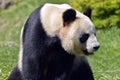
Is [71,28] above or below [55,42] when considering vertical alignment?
above

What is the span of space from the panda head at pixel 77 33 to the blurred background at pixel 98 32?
262 cm

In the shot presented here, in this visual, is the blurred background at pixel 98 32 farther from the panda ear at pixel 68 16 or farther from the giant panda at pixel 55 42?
the panda ear at pixel 68 16

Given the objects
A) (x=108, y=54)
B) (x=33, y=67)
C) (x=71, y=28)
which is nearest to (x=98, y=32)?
(x=108, y=54)

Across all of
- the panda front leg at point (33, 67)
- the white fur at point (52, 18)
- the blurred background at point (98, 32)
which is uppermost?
the white fur at point (52, 18)

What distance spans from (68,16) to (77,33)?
272 mm

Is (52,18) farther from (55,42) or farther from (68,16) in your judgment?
(55,42)

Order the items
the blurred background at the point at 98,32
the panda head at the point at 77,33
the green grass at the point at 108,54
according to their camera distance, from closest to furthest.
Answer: the panda head at the point at 77,33 → the blurred background at the point at 98,32 → the green grass at the point at 108,54

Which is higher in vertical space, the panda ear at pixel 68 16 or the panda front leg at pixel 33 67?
the panda ear at pixel 68 16

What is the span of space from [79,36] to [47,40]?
1.48ft

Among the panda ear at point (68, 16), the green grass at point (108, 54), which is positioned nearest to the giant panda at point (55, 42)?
the panda ear at point (68, 16)

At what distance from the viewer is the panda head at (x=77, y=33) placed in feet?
21.0

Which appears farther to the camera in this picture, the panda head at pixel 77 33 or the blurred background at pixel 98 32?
the blurred background at pixel 98 32

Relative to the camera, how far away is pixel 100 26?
18.5m

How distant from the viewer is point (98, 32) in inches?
717
